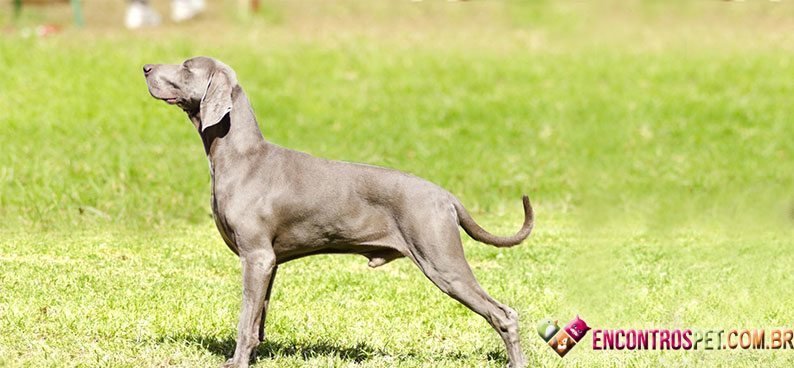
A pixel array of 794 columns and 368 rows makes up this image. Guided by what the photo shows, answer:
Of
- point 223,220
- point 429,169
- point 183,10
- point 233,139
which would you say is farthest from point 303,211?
point 183,10

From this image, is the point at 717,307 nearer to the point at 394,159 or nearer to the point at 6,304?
the point at 6,304

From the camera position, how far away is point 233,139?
6.62 m

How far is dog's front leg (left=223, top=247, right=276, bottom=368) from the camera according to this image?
6.37 meters

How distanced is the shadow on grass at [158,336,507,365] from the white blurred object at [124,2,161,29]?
12620mm

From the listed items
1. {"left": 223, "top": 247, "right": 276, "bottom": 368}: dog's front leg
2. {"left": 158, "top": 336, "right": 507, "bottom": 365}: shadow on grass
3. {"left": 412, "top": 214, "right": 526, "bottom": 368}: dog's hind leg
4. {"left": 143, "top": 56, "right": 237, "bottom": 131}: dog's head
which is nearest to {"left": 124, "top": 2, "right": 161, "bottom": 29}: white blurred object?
{"left": 158, "top": 336, "right": 507, "bottom": 365}: shadow on grass

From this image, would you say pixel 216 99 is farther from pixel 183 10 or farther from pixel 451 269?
pixel 183 10

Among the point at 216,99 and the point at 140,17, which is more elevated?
the point at 216,99

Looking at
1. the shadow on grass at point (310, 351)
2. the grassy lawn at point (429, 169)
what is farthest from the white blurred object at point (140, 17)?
the shadow on grass at point (310, 351)

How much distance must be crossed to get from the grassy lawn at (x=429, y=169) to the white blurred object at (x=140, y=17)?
410mm

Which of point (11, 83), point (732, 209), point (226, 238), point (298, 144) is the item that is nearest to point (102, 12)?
point (11, 83)

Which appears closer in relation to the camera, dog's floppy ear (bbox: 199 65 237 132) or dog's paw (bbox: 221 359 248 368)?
dog's paw (bbox: 221 359 248 368)

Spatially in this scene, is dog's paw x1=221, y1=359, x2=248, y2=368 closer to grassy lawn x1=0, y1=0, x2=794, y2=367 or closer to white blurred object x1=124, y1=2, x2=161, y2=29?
grassy lawn x1=0, y1=0, x2=794, y2=367

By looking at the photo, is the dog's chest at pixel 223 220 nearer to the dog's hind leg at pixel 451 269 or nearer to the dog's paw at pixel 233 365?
the dog's paw at pixel 233 365

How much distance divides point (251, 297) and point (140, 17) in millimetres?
13520
